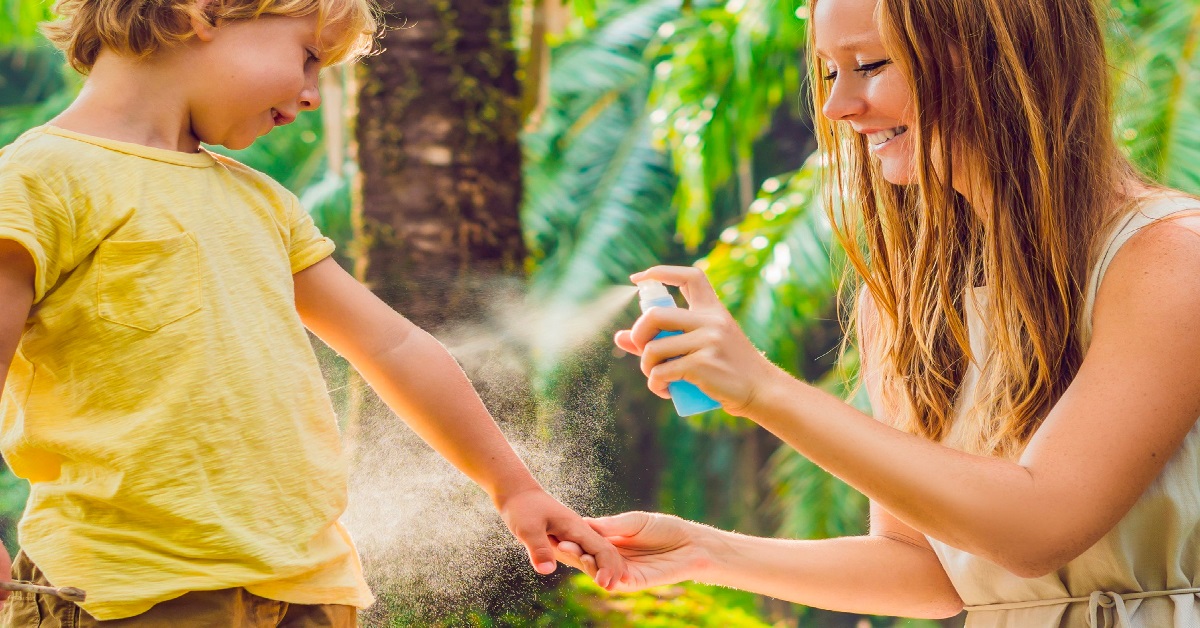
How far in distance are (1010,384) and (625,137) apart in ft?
25.9

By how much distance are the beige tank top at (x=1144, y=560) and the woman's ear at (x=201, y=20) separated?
1.18m

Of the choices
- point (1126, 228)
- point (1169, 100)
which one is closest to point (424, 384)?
point (1126, 228)

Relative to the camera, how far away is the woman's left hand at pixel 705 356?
1227 mm

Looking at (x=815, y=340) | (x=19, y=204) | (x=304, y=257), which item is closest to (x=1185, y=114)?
(x=304, y=257)

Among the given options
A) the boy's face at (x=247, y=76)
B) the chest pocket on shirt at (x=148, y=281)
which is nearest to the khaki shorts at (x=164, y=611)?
the chest pocket on shirt at (x=148, y=281)

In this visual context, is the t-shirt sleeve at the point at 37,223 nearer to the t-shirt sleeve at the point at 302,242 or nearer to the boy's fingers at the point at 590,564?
the t-shirt sleeve at the point at 302,242

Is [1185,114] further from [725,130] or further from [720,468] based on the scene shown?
[720,468]

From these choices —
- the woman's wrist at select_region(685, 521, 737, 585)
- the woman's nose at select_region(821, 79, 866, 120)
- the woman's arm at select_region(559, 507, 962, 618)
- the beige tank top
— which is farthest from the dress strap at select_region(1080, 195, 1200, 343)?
the woman's wrist at select_region(685, 521, 737, 585)

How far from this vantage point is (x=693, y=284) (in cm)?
130

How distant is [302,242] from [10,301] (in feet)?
1.28

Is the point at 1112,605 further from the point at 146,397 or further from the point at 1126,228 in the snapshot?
the point at 146,397

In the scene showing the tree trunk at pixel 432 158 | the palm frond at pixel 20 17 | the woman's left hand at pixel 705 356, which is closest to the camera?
the woman's left hand at pixel 705 356

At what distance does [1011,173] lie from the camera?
1473mm

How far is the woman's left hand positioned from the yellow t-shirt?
43 cm
